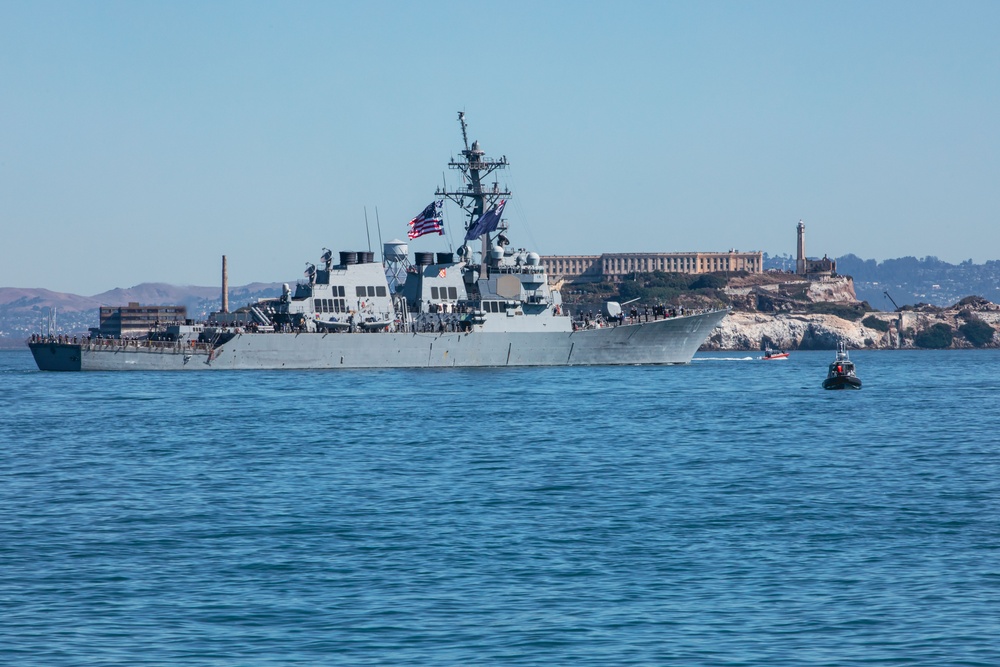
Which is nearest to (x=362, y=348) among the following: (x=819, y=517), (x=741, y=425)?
(x=741, y=425)

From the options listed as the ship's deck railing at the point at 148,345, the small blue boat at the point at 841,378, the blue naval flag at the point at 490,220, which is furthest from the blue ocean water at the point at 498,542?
the blue naval flag at the point at 490,220

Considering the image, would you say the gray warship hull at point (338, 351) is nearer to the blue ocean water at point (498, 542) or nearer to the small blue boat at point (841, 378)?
the small blue boat at point (841, 378)

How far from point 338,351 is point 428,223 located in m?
9.68

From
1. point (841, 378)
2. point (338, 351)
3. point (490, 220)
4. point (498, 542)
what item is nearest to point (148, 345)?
point (338, 351)

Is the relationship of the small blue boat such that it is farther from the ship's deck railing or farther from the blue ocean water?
the ship's deck railing

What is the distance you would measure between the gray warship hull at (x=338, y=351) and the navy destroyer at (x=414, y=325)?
0.28 feet

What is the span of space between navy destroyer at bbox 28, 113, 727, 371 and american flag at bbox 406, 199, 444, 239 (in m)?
0.06

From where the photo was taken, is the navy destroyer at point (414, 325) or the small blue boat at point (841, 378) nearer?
the small blue boat at point (841, 378)

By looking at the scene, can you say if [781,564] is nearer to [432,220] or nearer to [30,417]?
[30,417]

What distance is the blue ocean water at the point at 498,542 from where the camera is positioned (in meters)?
14.3

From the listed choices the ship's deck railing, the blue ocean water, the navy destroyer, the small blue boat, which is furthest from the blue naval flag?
the blue ocean water

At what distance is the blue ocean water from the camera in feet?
47.1

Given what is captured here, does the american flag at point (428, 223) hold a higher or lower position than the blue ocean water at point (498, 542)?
higher

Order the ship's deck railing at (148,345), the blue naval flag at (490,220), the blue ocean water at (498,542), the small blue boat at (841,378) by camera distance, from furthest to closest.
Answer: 1. the blue naval flag at (490,220)
2. the ship's deck railing at (148,345)
3. the small blue boat at (841,378)
4. the blue ocean water at (498,542)
